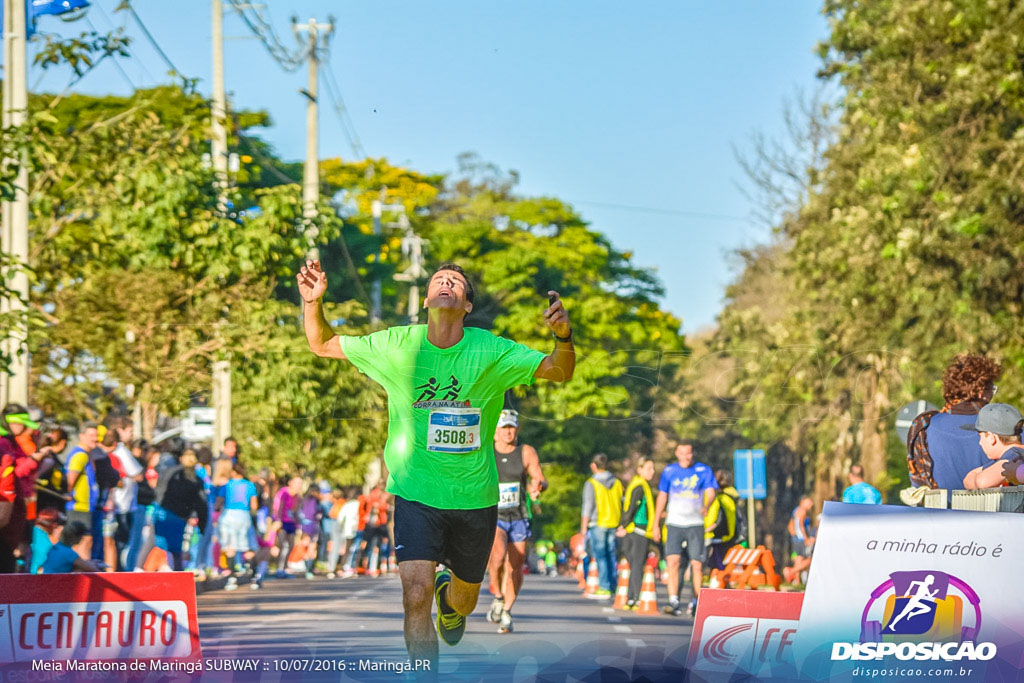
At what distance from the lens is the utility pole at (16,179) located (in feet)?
51.8

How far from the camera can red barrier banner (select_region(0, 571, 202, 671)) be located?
8.25 metres

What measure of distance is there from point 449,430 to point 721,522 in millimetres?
11149

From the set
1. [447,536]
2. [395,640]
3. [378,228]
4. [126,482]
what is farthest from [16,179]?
[378,228]

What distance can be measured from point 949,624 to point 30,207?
43.1 ft

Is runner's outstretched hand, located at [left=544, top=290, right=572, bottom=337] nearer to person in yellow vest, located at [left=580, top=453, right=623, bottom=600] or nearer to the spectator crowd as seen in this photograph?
the spectator crowd

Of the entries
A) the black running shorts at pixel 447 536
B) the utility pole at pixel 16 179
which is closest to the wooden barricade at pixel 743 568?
the utility pole at pixel 16 179

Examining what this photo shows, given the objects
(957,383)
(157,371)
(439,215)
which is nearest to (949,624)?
(957,383)

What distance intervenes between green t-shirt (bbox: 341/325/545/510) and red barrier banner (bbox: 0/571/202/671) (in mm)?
1666

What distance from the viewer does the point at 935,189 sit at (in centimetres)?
2420

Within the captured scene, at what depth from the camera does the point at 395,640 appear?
1211 cm

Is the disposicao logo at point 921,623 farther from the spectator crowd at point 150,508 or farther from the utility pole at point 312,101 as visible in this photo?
the utility pole at point 312,101

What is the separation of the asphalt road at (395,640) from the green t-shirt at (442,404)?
0.89 meters

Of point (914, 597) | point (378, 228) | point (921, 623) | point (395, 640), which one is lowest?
point (395, 640)

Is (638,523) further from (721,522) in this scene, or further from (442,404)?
(442,404)
